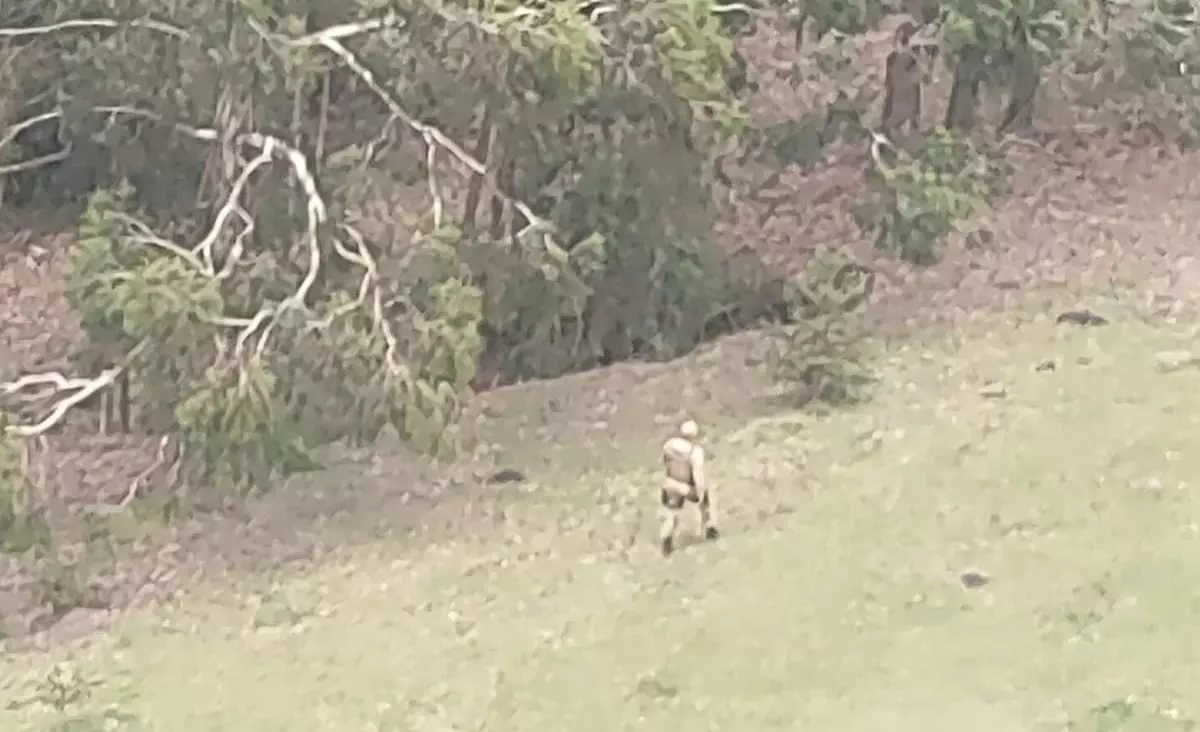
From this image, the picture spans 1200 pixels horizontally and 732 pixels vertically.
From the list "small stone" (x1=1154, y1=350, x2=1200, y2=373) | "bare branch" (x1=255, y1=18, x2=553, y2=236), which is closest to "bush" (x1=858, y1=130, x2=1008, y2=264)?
"small stone" (x1=1154, y1=350, x2=1200, y2=373)

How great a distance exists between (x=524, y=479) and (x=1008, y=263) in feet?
12.3

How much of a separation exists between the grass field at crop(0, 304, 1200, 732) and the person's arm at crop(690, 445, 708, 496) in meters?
0.27

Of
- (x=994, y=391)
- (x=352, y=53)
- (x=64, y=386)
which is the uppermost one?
(x=352, y=53)

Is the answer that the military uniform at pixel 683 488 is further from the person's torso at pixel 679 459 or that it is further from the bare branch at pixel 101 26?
the bare branch at pixel 101 26

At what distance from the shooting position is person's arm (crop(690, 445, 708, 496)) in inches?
259

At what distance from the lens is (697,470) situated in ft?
21.9

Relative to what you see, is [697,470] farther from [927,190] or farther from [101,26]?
[101,26]

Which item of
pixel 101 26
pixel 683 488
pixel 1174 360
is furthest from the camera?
pixel 1174 360

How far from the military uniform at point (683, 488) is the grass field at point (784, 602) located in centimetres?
9

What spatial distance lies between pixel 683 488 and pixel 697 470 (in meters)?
0.19

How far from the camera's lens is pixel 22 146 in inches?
417

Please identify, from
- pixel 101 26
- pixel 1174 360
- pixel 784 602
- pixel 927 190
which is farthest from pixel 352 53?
pixel 1174 360

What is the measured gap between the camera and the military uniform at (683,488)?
6613 mm

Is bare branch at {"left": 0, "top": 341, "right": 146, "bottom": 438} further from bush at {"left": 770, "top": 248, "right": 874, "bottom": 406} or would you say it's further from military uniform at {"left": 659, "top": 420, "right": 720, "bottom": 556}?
bush at {"left": 770, "top": 248, "right": 874, "bottom": 406}
